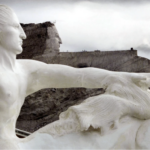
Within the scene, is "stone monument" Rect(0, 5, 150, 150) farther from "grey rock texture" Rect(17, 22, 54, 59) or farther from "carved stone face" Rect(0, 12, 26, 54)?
"grey rock texture" Rect(17, 22, 54, 59)

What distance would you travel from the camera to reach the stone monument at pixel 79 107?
2986 mm

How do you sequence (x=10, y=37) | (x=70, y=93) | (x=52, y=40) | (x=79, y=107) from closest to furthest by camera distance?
(x=79, y=107)
(x=10, y=37)
(x=70, y=93)
(x=52, y=40)

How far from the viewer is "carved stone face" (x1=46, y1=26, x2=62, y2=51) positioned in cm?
523

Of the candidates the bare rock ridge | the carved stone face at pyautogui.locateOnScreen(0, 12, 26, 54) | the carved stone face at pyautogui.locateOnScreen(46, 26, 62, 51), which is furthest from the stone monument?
the carved stone face at pyautogui.locateOnScreen(46, 26, 62, 51)

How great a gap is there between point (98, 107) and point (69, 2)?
2893mm

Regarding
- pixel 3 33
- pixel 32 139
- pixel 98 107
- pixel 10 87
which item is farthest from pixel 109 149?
pixel 3 33

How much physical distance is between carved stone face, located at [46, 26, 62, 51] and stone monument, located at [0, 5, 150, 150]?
1956 mm

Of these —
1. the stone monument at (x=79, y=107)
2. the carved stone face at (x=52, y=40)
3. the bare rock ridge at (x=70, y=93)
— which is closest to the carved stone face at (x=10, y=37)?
the stone monument at (x=79, y=107)

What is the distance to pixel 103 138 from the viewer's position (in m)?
2.99

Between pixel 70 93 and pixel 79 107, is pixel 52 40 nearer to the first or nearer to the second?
pixel 70 93

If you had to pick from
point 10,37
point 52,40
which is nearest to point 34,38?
point 52,40

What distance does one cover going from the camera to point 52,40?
530 centimetres

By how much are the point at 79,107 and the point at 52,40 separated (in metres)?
2.38

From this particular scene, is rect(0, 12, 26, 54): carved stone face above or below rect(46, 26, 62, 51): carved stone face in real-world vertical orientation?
above
